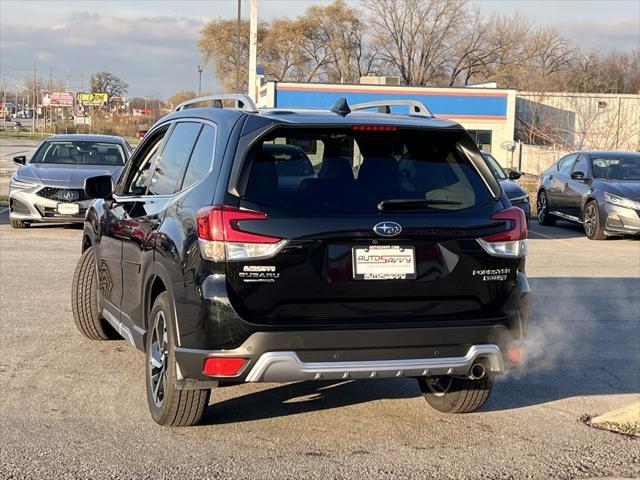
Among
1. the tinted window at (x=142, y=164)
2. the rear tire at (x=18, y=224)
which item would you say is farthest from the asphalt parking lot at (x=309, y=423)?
the rear tire at (x=18, y=224)

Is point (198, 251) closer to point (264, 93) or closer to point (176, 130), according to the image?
point (176, 130)

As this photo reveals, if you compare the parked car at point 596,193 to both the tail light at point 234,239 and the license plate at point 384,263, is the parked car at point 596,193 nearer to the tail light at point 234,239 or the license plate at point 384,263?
the license plate at point 384,263

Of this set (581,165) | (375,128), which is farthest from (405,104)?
(581,165)

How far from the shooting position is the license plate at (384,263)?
463cm

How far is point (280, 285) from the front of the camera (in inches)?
179

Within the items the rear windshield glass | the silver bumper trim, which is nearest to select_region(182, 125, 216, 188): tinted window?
the rear windshield glass

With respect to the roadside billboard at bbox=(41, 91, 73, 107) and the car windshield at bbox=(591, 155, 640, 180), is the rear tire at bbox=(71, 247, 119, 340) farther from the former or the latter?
the roadside billboard at bbox=(41, 91, 73, 107)

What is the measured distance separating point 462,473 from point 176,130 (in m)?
2.84

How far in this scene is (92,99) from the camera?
10738 cm

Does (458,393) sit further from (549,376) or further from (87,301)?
(87,301)

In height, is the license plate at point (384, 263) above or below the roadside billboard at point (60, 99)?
below

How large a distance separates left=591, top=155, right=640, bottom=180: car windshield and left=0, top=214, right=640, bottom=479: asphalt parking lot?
945 centimetres

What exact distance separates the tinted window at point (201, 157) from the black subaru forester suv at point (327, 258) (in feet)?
0.04

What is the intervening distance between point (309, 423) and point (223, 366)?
107 cm
